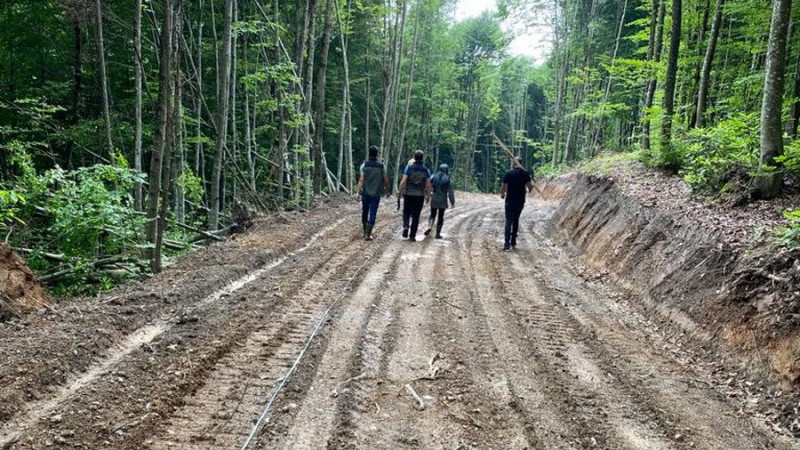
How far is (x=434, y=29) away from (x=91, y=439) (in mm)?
32698

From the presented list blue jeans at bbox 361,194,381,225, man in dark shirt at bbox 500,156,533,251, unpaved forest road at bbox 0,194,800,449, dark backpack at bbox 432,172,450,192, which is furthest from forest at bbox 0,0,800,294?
dark backpack at bbox 432,172,450,192

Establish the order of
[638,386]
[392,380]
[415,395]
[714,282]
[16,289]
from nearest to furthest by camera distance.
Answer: [415,395]
[392,380]
[638,386]
[714,282]
[16,289]

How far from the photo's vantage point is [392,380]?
4.19 meters

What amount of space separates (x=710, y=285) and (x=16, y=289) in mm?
8109

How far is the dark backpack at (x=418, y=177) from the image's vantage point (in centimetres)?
1036

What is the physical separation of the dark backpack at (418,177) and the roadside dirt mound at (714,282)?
11.8 ft

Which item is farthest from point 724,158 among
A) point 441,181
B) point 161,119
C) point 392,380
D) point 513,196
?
point 161,119

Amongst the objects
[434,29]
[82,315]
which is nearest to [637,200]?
[82,315]

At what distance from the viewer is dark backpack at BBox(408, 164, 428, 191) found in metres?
10.4

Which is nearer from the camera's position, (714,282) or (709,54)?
(714,282)

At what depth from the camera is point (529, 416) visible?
3732mm

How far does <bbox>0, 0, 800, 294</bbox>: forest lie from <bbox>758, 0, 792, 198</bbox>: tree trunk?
0.02m

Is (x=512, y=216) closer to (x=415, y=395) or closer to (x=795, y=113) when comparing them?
(x=795, y=113)

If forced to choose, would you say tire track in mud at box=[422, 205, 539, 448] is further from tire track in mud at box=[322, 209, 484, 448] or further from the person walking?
the person walking
